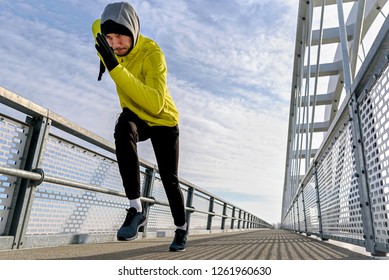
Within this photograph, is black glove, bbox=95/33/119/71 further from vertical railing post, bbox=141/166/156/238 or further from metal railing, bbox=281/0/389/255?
vertical railing post, bbox=141/166/156/238

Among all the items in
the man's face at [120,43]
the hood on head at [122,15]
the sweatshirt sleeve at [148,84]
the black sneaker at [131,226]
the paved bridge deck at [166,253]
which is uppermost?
the hood on head at [122,15]

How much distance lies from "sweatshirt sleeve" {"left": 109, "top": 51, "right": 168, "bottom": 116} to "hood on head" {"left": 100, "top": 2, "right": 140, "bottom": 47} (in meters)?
0.18

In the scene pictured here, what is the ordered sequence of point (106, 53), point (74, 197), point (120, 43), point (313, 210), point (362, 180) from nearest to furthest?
1. point (106, 53)
2. point (120, 43)
3. point (362, 180)
4. point (74, 197)
5. point (313, 210)

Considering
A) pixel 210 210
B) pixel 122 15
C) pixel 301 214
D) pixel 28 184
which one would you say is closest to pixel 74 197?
pixel 28 184

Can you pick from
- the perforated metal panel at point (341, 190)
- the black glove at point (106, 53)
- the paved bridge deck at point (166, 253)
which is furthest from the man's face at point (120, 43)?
the perforated metal panel at point (341, 190)

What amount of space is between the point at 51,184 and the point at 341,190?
7.43 ft

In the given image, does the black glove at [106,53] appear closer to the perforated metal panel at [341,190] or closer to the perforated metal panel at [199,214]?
the perforated metal panel at [341,190]

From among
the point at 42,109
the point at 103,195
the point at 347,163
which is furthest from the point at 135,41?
the point at 347,163

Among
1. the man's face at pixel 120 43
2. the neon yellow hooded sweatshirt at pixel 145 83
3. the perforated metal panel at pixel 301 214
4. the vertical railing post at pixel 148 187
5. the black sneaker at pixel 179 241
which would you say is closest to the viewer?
the neon yellow hooded sweatshirt at pixel 145 83

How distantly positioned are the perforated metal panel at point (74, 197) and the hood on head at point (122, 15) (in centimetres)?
95

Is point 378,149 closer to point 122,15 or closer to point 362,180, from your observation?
point 362,180

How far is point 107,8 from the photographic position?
168 centimetres

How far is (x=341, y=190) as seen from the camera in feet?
8.25

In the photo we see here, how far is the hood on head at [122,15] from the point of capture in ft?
5.34
